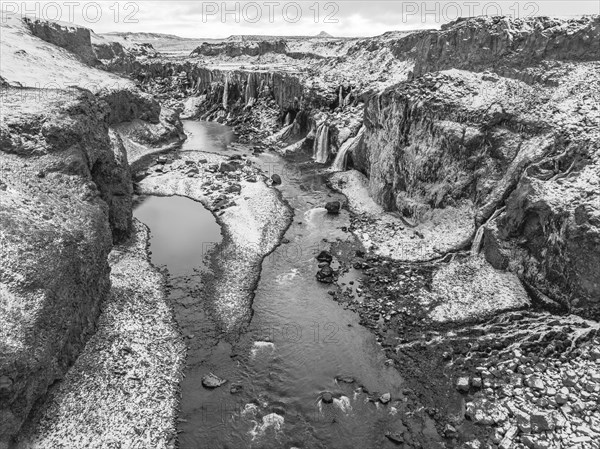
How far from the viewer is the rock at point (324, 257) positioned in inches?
1123

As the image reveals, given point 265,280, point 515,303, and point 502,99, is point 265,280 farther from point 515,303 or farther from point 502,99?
point 502,99

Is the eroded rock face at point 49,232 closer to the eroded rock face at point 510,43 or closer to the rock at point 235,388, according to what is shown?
the rock at point 235,388

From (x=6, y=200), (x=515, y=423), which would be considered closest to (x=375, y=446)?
(x=515, y=423)

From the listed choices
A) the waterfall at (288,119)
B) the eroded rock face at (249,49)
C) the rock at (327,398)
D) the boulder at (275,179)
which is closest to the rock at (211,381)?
the rock at (327,398)

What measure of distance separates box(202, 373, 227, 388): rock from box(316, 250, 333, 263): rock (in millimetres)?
12190

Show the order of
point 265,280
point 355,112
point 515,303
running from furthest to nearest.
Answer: point 355,112
point 265,280
point 515,303

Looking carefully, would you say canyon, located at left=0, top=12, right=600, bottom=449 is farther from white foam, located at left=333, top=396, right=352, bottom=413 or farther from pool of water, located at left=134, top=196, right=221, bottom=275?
pool of water, located at left=134, top=196, right=221, bottom=275

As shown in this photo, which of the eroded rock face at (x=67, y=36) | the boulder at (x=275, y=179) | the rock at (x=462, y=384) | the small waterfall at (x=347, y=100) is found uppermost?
the eroded rock face at (x=67, y=36)

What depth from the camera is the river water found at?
16.4 m

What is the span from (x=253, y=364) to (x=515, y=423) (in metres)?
11.8

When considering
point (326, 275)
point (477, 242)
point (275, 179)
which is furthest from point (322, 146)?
point (477, 242)

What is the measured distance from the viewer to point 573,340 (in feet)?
61.3

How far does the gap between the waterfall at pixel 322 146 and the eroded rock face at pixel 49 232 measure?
24.5 meters

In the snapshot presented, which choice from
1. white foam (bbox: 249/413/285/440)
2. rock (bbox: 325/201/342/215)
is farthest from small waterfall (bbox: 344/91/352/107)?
white foam (bbox: 249/413/285/440)
